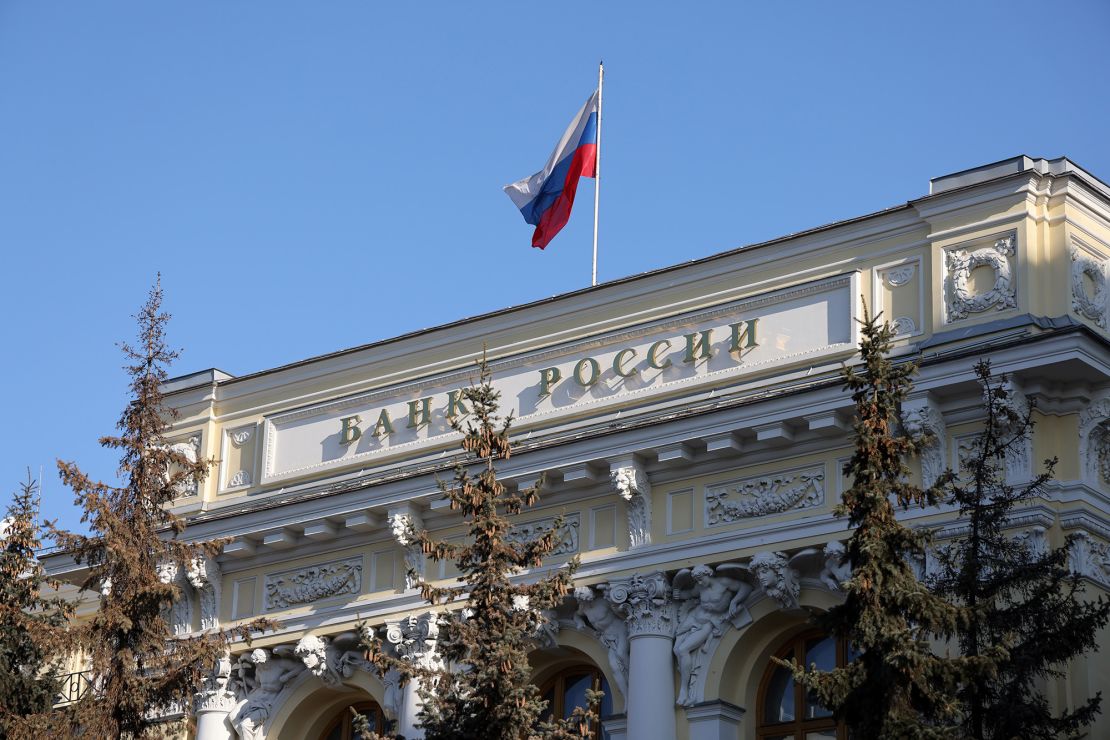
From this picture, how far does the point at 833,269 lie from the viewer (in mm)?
26672

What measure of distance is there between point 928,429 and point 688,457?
3221 millimetres

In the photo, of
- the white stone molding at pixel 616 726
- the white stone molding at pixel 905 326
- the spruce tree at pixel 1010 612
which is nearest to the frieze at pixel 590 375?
the white stone molding at pixel 905 326

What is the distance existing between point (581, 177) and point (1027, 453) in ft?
31.2

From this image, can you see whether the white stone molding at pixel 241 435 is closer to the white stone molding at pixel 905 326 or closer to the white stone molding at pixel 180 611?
the white stone molding at pixel 180 611

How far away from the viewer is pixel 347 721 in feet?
99.3

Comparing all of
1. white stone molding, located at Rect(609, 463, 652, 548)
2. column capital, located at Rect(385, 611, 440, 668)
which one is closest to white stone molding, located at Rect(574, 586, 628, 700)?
white stone molding, located at Rect(609, 463, 652, 548)

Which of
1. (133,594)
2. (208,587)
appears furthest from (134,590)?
(208,587)

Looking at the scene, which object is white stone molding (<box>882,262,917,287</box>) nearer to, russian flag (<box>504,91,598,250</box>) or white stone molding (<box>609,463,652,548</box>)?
white stone molding (<box>609,463,652,548</box>)

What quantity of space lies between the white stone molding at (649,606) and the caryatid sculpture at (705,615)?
8.0 inches

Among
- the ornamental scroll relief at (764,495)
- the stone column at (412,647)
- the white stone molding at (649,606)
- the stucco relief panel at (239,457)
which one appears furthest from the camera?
the stucco relief panel at (239,457)

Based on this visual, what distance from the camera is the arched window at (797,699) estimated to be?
25812 mm

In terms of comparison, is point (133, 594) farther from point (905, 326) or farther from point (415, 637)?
point (905, 326)

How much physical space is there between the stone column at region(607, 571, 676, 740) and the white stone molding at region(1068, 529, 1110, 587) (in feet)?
17.0

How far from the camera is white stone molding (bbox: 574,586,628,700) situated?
26.7 metres
